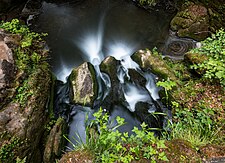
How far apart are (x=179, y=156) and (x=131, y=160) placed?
0.64 metres

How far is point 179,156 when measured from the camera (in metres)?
2.80

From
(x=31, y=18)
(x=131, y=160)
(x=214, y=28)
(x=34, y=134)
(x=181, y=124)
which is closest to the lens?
(x=131, y=160)

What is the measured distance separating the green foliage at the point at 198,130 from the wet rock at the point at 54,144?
239 centimetres

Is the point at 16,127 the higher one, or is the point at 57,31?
the point at 57,31

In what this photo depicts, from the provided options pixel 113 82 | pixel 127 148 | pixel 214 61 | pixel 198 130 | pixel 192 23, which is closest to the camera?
pixel 127 148

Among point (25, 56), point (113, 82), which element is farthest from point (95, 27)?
point (25, 56)

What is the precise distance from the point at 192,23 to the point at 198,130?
17.1 feet

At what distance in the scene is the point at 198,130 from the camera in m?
3.58

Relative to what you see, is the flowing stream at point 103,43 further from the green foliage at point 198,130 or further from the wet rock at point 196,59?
the green foliage at point 198,130

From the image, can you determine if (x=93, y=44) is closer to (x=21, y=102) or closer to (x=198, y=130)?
(x=21, y=102)

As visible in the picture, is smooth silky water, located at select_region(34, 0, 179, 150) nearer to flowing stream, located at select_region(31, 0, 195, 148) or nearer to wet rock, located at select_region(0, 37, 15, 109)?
flowing stream, located at select_region(31, 0, 195, 148)

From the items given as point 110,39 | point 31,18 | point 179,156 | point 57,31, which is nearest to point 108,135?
point 179,156

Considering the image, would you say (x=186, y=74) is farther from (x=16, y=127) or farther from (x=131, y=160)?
(x=16, y=127)

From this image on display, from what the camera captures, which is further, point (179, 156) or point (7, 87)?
point (7, 87)
